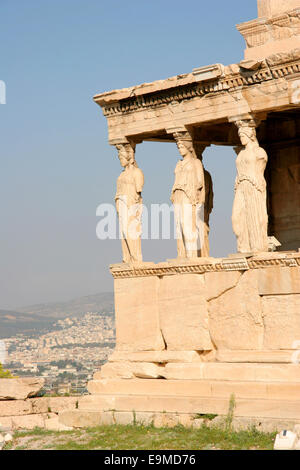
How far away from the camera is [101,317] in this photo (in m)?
46.6

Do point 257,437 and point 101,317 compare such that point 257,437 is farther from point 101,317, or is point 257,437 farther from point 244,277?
point 101,317

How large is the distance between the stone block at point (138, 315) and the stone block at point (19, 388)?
2476 millimetres

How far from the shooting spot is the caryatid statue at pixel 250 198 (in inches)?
662

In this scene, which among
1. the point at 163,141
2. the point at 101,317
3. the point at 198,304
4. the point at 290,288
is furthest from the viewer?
the point at 101,317

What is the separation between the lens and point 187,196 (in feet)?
58.2

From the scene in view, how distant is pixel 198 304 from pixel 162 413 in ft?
5.91

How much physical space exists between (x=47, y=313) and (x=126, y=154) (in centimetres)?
3719

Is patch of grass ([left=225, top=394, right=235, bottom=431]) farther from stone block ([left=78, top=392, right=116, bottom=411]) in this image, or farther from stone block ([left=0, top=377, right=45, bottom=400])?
stone block ([left=0, top=377, right=45, bottom=400])

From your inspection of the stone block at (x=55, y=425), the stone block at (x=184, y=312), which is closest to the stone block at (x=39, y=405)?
the stone block at (x=55, y=425)

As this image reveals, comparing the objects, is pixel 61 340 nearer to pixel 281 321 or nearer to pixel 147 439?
pixel 281 321

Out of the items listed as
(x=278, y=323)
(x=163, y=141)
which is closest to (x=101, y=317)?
(x=163, y=141)

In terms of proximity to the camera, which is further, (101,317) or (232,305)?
(101,317)

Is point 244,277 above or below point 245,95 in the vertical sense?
below

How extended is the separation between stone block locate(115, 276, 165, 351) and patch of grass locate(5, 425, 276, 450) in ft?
A: 5.52
